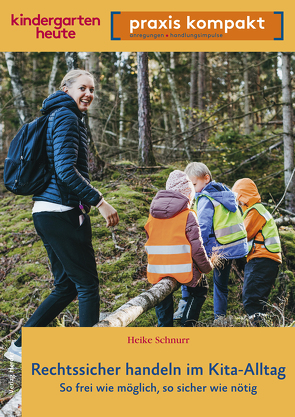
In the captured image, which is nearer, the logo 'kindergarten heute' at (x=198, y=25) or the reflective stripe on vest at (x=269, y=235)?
the logo 'kindergarten heute' at (x=198, y=25)

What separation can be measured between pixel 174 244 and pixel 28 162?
154 cm

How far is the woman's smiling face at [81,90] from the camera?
2561mm

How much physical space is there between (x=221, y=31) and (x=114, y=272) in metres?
3.33

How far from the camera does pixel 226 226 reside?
3.75 meters

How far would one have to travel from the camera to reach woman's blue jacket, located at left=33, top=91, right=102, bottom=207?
7.75 ft

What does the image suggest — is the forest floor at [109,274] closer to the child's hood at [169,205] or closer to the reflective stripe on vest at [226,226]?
the reflective stripe on vest at [226,226]

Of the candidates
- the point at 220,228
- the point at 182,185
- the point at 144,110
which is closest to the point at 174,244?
the point at 182,185

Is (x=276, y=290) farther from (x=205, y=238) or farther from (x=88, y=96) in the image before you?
(x=88, y=96)

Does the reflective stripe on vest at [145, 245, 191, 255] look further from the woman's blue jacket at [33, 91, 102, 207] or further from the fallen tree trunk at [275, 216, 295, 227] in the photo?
the fallen tree trunk at [275, 216, 295, 227]

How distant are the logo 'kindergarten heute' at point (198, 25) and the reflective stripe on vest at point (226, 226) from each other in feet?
5.91
